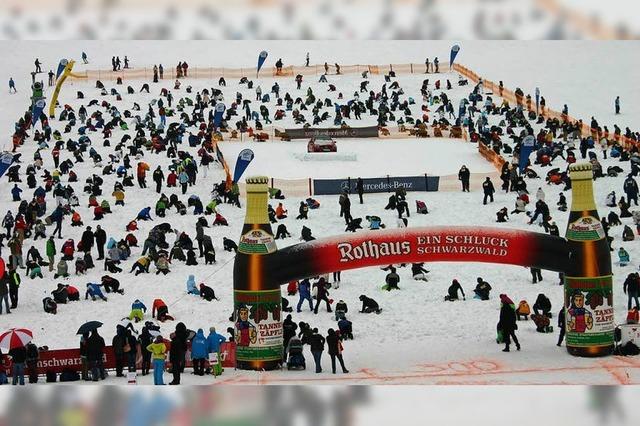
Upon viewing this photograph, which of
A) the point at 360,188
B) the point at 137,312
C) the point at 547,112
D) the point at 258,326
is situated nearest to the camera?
the point at 258,326

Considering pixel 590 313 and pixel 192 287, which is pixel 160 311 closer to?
pixel 192 287

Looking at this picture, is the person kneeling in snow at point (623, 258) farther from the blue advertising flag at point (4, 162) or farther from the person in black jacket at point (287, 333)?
the blue advertising flag at point (4, 162)

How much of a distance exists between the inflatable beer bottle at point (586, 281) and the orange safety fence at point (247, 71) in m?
42.4

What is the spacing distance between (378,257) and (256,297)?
247 centimetres

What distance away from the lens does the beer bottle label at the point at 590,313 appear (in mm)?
26297

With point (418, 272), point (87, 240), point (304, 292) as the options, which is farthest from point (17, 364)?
point (418, 272)

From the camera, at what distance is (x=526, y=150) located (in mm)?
42562

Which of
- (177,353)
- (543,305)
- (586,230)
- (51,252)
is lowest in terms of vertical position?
(177,353)

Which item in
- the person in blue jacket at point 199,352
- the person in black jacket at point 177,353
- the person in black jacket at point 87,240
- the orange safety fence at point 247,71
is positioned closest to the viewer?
the person in black jacket at point 177,353

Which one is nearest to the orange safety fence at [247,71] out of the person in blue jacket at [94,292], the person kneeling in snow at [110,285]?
the person kneeling in snow at [110,285]

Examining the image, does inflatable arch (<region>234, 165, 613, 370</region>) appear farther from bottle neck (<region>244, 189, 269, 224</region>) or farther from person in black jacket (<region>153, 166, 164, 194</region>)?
person in black jacket (<region>153, 166, 164, 194</region>)

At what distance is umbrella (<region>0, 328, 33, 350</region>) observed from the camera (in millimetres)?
24250

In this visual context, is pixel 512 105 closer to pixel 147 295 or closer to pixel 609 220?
pixel 609 220

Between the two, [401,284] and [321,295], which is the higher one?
[401,284]
